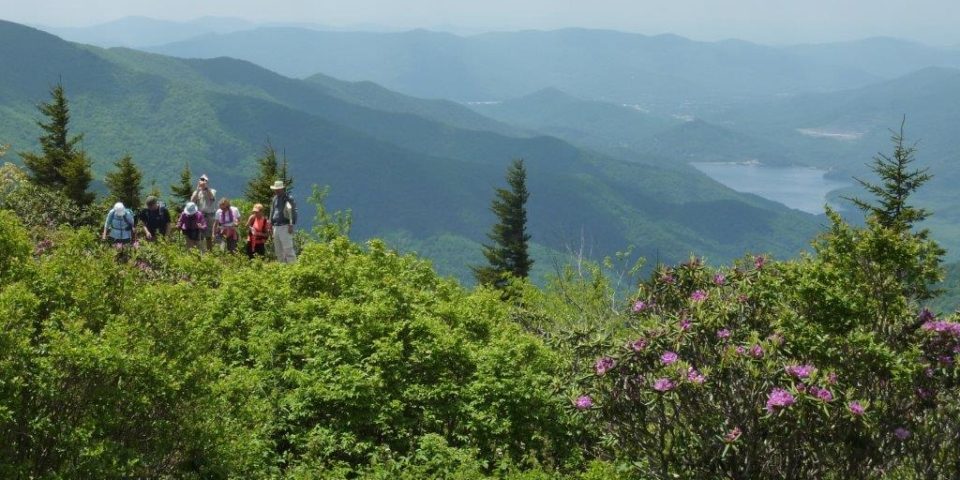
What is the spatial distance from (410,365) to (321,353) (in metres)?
0.95

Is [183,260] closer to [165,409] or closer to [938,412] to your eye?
[165,409]

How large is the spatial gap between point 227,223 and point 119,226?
2.32m

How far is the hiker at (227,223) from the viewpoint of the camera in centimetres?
1664

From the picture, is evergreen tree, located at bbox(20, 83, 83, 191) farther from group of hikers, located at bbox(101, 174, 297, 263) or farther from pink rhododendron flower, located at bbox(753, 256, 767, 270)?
pink rhododendron flower, located at bbox(753, 256, 767, 270)

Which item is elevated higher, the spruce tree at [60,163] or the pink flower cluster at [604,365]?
the pink flower cluster at [604,365]

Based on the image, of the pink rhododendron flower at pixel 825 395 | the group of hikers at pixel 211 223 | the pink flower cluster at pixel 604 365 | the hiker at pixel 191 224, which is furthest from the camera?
the hiker at pixel 191 224

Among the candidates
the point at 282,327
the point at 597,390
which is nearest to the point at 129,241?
the point at 282,327

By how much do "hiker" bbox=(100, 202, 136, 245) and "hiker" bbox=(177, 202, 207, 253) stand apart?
1.48 meters

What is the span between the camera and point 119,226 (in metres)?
14.8

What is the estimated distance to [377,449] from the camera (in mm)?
7980

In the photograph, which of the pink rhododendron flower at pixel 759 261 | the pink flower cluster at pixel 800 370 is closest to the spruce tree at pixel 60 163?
the pink rhododendron flower at pixel 759 261

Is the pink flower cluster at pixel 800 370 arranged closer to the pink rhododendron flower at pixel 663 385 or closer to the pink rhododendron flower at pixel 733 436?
the pink rhododendron flower at pixel 733 436

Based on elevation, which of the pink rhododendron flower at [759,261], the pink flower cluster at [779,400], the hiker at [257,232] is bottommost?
the hiker at [257,232]

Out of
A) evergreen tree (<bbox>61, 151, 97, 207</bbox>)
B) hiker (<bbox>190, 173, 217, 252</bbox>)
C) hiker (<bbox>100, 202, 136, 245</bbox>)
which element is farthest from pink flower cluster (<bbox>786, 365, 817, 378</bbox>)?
evergreen tree (<bbox>61, 151, 97, 207</bbox>)
